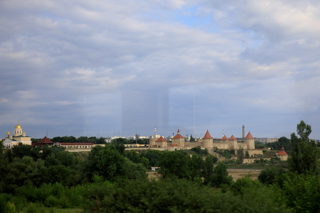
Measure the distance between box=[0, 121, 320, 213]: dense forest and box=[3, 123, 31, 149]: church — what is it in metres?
19.1

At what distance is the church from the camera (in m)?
54.8

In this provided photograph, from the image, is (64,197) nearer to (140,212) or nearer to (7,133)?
(140,212)

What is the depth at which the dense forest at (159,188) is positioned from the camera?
680 cm

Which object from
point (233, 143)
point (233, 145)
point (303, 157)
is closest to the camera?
point (303, 157)

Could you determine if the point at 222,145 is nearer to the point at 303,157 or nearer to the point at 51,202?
the point at 303,157

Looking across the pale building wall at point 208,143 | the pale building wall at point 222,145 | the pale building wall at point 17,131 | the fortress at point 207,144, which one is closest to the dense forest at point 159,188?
the pale building wall at point 17,131

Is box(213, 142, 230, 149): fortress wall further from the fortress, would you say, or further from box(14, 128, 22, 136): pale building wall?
box(14, 128, 22, 136): pale building wall

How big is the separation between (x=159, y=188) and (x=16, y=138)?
58.1 m

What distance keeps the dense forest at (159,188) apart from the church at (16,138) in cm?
1911

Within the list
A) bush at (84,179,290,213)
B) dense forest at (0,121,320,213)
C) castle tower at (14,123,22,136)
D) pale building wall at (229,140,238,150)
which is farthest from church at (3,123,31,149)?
pale building wall at (229,140,238,150)

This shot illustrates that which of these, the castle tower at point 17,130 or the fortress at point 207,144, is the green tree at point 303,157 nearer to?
the castle tower at point 17,130

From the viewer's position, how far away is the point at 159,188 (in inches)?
282

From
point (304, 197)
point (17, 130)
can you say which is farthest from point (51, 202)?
point (17, 130)

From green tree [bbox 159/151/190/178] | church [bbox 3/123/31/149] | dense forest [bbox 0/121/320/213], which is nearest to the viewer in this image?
dense forest [bbox 0/121/320/213]
